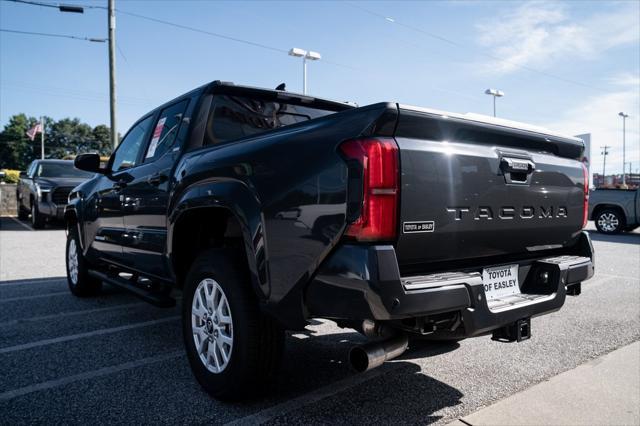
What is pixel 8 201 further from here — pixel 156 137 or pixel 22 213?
pixel 156 137

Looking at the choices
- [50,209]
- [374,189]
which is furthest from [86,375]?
[50,209]

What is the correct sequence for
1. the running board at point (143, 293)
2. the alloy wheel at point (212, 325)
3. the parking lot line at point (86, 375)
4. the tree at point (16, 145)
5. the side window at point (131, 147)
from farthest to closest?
1. the tree at point (16, 145)
2. the side window at point (131, 147)
3. the running board at point (143, 293)
4. the parking lot line at point (86, 375)
5. the alloy wheel at point (212, 325)

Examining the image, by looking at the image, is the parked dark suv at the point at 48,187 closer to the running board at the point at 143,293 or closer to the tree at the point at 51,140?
the running board at the point at 143,293

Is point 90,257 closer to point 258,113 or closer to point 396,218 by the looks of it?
point 258,113

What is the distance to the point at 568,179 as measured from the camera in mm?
2885

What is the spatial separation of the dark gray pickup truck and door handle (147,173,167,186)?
13.6 meters

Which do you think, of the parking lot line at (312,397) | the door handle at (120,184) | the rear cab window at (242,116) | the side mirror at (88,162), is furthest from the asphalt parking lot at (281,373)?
the rear cab window at (242,116)

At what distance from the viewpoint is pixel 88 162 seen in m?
4.79

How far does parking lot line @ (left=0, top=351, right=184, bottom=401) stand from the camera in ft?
9.53

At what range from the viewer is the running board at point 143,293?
352 centimetres

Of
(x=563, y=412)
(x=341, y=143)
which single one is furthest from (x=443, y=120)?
(x=563, y=412)

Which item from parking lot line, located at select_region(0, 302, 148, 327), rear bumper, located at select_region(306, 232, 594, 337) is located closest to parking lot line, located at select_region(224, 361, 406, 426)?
rear bumper, located at select_region(306, 232, 594, 337)

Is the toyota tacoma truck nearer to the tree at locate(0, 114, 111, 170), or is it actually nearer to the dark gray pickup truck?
the dark gray pickup truck

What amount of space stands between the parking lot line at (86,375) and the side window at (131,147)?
1787 millimetres
